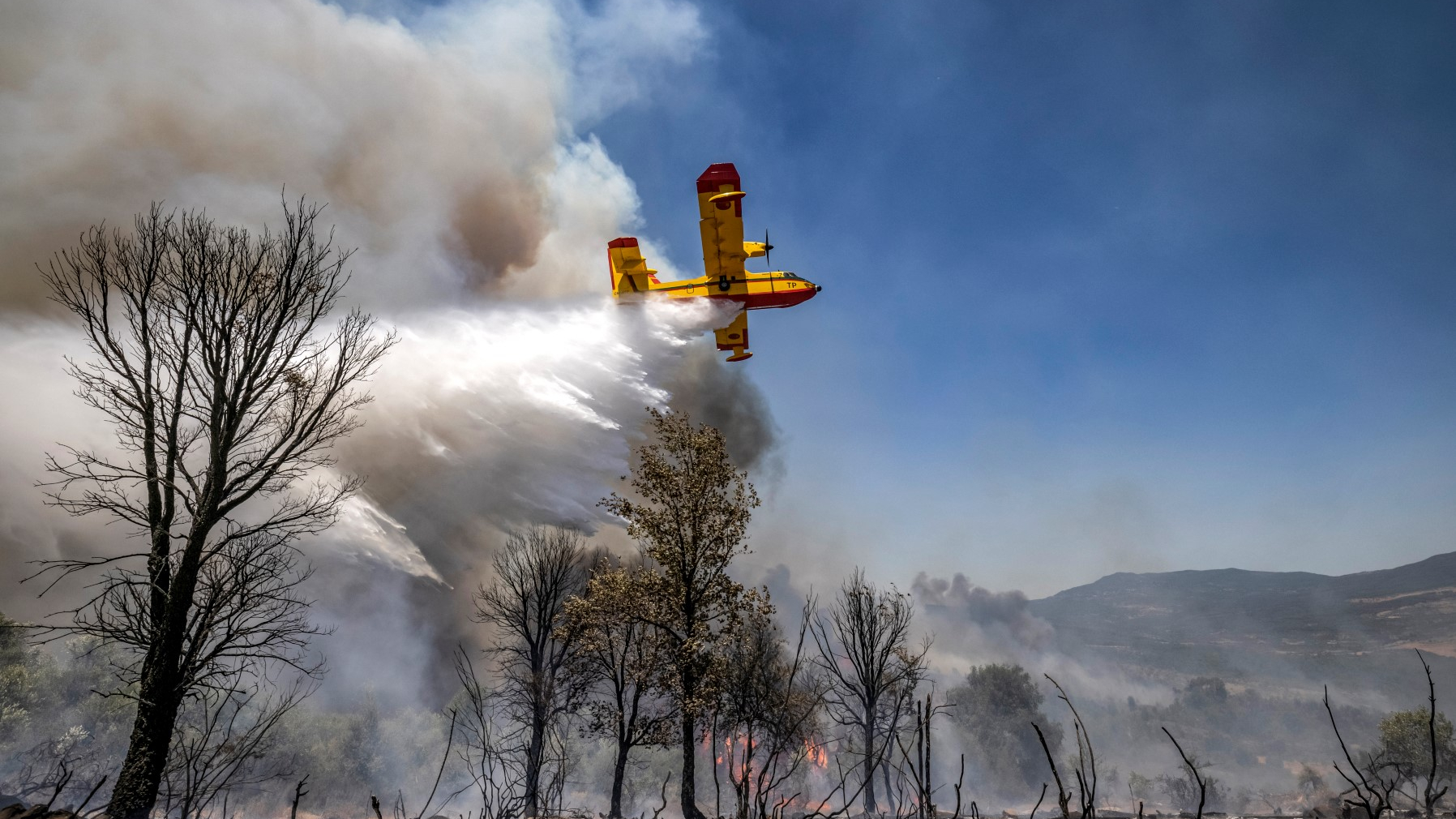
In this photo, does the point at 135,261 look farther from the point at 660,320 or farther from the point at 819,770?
the point at 819,770

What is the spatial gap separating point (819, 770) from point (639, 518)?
85690 mm

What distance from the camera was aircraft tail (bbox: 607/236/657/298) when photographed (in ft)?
124

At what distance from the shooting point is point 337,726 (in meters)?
66.9

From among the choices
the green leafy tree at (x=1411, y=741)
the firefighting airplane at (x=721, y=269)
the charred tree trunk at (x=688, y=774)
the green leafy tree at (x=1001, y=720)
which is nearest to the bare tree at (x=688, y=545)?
the charred tree trunk at (x=688, y=774)

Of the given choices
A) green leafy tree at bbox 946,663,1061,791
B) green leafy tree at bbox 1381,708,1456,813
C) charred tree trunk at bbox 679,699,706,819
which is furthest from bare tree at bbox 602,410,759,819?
green leafy tree at bbox 946,663,1061,791

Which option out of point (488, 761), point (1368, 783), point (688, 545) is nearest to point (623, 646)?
point (688, 545)

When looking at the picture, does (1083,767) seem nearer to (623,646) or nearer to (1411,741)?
(623,646)

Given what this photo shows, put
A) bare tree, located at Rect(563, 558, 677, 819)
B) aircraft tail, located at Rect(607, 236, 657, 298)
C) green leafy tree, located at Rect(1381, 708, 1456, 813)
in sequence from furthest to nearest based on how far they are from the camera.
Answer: green leafy tree, located at Rect(1381, 708, 1456, 813)
aircraft tail, located at Rect(607, 236, 657, 298)
bare tree, located at Rect(563, 558, 677, 819)

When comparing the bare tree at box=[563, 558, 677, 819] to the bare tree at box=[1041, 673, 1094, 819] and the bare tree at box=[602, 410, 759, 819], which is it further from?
the bare tree at box=[1041, 673, 1094, 819]

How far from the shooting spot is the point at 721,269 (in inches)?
A: 1380

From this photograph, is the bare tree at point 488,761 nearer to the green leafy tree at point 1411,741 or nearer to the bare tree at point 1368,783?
the bare tree at point 1368,783

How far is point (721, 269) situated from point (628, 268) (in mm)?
6149

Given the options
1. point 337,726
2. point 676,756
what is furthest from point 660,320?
point 676,756

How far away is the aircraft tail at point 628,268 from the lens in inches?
1484
